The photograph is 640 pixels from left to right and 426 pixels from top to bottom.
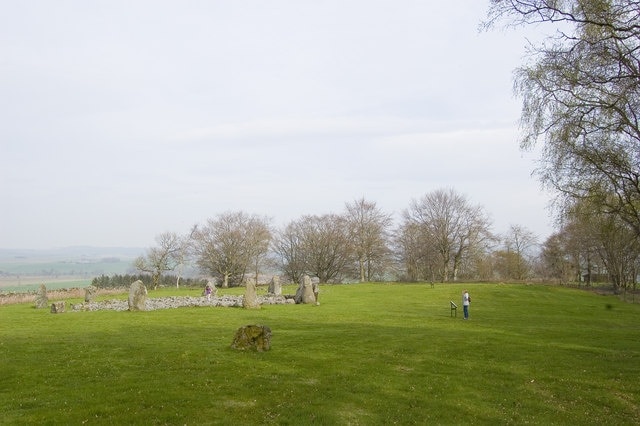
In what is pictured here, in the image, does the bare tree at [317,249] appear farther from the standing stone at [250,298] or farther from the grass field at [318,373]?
the grass field at [318,373]

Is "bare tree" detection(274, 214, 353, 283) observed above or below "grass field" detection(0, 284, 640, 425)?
above

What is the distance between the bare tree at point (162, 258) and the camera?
5950cm

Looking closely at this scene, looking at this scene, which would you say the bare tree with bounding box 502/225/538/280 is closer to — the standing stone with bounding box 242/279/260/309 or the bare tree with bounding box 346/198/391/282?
the bare tree with bounding box 346/198/391/282

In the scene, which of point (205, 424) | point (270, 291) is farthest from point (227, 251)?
point (205, 424)

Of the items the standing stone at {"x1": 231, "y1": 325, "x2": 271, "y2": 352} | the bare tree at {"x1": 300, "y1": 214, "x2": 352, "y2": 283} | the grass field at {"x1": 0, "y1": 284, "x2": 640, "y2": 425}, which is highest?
the bare tree at {"x1": 300, "y1": 214, "x2": 352, "y2": 283}

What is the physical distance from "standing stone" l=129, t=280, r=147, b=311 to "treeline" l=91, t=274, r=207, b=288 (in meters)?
30.2

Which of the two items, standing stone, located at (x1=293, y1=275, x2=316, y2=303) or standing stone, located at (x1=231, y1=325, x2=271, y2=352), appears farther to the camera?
standing stone, located at (x1=293, y1=275, x2=316, y2=303)

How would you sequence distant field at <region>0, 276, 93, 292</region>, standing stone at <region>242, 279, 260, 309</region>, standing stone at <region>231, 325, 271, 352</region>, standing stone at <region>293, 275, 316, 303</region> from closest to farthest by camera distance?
standing stone at <region>231, 325, 271, 352</region> → standing stone at <region>242, 279, 260, 309</region> → standing stone at <region>293, 275, 316, 303</region> → distant field at <region>0, 276, 93, 292</region>

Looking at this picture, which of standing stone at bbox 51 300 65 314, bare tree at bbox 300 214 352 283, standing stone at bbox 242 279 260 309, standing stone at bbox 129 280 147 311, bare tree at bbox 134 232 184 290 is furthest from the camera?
bare tree at bbox 300 214 352 283

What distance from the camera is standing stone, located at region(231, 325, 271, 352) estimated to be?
1586cm

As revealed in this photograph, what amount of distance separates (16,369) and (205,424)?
293 inches

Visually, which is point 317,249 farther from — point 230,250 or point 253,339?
point 253,339

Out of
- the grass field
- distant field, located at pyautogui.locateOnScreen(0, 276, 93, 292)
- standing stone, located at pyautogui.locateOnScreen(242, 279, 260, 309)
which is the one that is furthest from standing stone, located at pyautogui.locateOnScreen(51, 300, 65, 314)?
distant field, located at pyautogui.locateOnScreen(0, 276, 93, 292)

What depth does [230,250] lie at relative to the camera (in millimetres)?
70875
